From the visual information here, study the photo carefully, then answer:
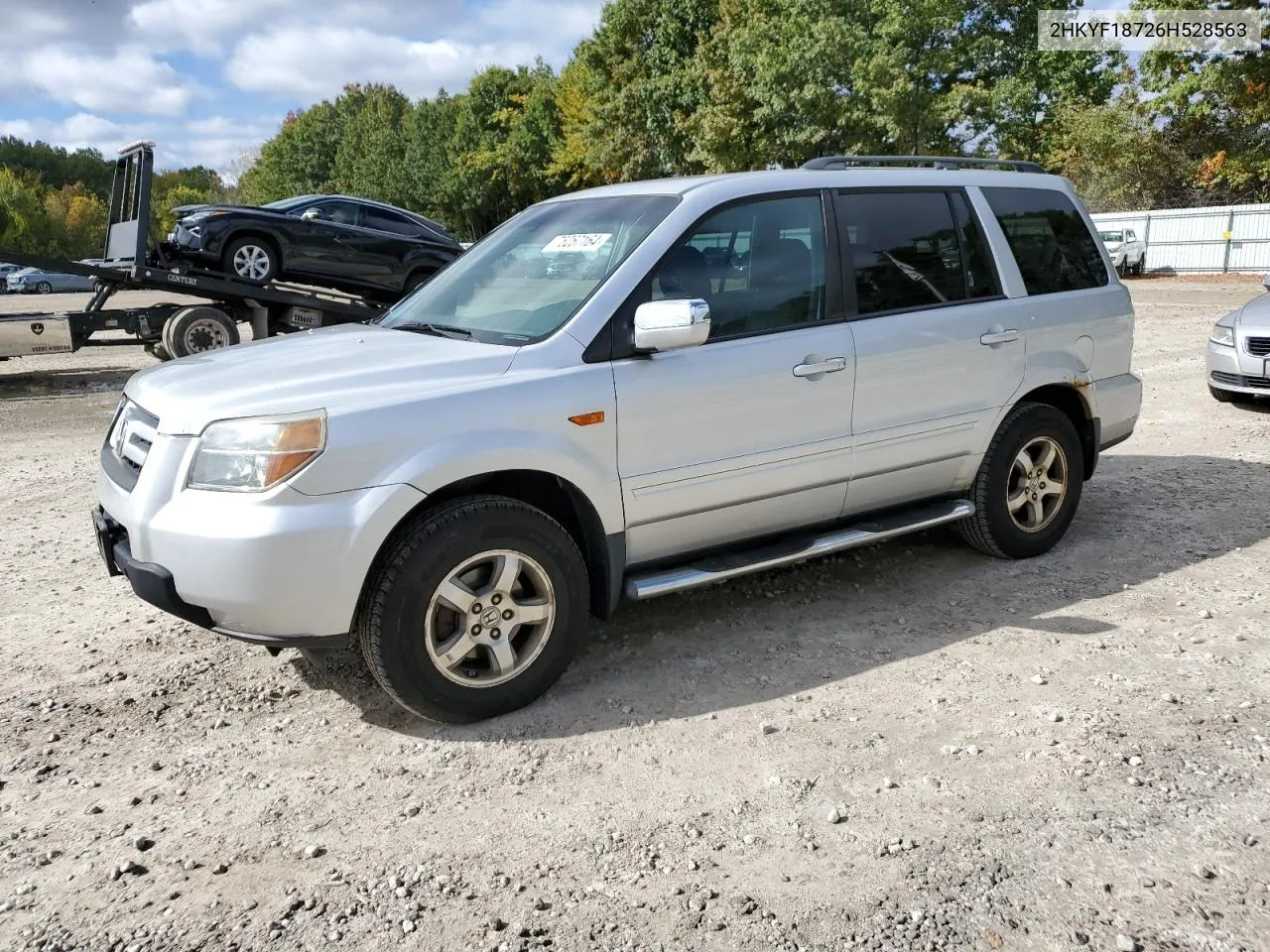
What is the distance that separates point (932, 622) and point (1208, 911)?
6.57ft

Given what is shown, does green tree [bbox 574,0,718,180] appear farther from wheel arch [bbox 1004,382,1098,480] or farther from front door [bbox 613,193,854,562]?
front door [bbox 613,193,854,562]

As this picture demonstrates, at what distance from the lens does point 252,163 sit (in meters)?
111

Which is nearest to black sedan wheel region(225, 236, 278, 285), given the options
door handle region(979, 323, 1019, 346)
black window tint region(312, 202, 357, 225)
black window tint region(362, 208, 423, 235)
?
black window tint region(312, 202, 357, 225)

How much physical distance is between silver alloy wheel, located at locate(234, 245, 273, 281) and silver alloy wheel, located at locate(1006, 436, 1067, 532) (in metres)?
10.4

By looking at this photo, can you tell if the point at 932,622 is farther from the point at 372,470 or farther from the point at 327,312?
the point at 327,312

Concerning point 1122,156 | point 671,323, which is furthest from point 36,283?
point 671,323

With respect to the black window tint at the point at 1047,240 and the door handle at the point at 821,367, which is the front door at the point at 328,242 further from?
the door handle at the point at 821,367

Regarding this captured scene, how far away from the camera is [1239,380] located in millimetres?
9117

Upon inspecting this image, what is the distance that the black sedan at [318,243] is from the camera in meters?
12.8

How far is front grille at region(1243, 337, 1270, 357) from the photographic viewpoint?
8.96m

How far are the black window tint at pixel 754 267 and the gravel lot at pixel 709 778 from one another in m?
1.35

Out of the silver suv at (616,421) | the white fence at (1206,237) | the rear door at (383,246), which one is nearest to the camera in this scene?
the silver suv at (616,421)

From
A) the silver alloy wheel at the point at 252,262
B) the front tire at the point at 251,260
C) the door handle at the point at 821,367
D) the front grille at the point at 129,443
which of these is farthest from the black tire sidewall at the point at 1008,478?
the silver alloy wheel at the point at 252,262

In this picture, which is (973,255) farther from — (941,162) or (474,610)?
(474,610)
